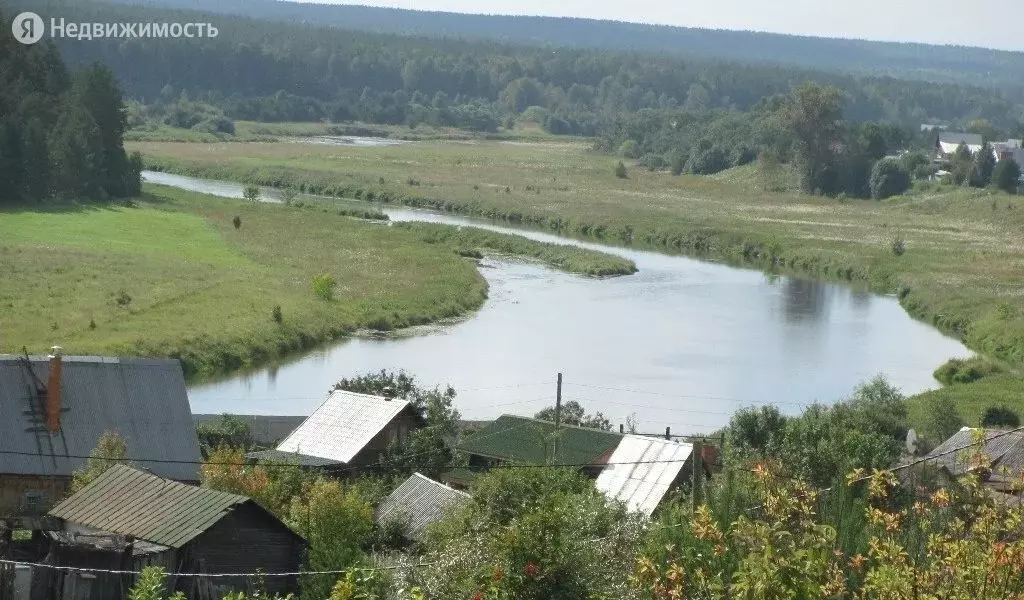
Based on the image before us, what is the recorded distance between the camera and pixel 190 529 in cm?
1314

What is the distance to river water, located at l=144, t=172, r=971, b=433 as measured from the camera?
86.9 ft

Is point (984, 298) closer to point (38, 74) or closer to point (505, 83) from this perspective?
point (38, 74)

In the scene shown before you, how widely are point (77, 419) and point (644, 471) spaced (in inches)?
248

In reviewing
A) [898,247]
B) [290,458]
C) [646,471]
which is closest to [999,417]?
[646,471]

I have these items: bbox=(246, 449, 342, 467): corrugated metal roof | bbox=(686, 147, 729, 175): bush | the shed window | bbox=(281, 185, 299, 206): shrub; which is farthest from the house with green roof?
bbox=(686, 147, 729, 175): bush

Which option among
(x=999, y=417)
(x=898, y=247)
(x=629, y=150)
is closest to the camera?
(x=999, y=417)

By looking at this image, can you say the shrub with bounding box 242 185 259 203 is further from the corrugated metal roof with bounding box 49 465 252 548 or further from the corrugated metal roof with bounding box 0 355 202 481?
the corrugated metal roof with bounding box 49 465 252 548

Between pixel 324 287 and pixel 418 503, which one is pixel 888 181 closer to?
pixel 324 287

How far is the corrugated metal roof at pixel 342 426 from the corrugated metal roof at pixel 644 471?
3451 mm

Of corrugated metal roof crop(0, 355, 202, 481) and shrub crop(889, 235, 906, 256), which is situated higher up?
corrugated metal roof crop(0, 355, 202, 481)

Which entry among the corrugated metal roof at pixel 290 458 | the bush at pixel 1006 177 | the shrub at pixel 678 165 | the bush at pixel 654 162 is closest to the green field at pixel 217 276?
the corrugated metal roof at pixel 290 458

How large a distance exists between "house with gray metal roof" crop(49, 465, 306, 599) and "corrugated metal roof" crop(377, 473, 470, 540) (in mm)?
2156

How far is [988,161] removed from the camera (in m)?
71.7

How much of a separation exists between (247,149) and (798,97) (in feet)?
97.0
